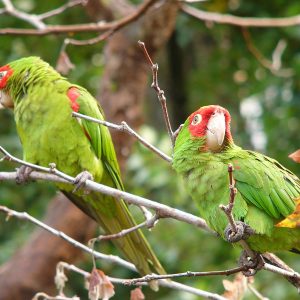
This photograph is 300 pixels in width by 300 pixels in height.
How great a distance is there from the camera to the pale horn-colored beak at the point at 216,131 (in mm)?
2465

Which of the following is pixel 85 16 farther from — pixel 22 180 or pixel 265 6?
pixel 22 180

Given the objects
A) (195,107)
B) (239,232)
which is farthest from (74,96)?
(195,107)

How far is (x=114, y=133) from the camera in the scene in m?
4.64

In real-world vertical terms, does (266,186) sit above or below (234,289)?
above

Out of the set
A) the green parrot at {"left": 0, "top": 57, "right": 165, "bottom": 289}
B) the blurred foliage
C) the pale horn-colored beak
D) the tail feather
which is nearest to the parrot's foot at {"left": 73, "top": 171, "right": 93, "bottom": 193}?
the green parrot at {"left": 0, "top": 57, "right": 165, "bottom": 289}

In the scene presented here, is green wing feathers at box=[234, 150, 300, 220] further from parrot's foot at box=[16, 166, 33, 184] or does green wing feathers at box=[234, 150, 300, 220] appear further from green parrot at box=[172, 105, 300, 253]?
A: parrot's foot at box=[16, 166, 33, 184]

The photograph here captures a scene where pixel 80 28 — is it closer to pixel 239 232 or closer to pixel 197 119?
pixel 197 119

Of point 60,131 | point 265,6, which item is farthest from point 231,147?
point 265,6

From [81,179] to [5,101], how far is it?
2.38ft

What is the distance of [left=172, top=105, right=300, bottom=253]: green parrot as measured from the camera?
248 cm

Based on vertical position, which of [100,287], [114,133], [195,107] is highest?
[100,287]

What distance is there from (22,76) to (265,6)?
8.88 feet

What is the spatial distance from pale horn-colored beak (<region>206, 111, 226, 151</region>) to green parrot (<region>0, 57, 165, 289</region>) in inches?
30.0

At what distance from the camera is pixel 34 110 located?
3.32 m
